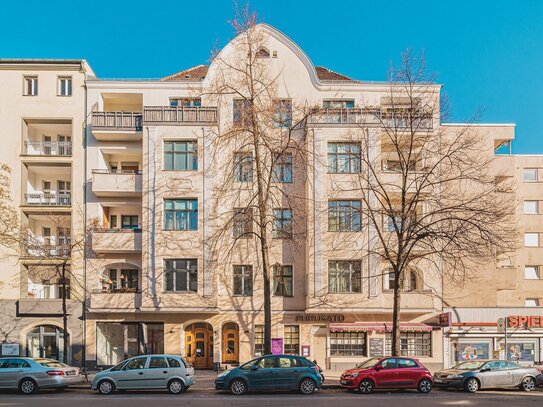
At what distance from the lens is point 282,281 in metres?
29.4

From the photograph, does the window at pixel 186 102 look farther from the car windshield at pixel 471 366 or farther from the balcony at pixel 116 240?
the car windshield at pixel 471 366

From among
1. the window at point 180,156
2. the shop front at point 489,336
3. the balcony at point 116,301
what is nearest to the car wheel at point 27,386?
the balcony at point 116,301

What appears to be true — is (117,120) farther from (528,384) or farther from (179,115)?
(528,384)

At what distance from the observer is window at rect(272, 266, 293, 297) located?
29312 millimetres

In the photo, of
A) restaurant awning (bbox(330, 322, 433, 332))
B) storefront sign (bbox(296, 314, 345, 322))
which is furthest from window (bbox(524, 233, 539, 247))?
storefront sign (bbox(296, 314, 345, 322))

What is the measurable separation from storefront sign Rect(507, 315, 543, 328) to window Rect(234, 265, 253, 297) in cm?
1397

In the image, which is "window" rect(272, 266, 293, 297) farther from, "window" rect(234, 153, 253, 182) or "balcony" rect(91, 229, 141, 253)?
"balcony" rect(91, 229, 141, 253)

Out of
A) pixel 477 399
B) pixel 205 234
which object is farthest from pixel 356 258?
pixel 477 399

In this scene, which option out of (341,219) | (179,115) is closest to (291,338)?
(341,219)

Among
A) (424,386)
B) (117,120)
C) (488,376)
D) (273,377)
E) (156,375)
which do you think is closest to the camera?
(273,377)

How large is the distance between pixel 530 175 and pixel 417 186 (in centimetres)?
1380

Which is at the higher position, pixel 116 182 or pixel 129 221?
→ pixel 116 182

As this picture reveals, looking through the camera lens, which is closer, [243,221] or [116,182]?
[243,221]

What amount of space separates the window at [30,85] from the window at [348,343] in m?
21.2
